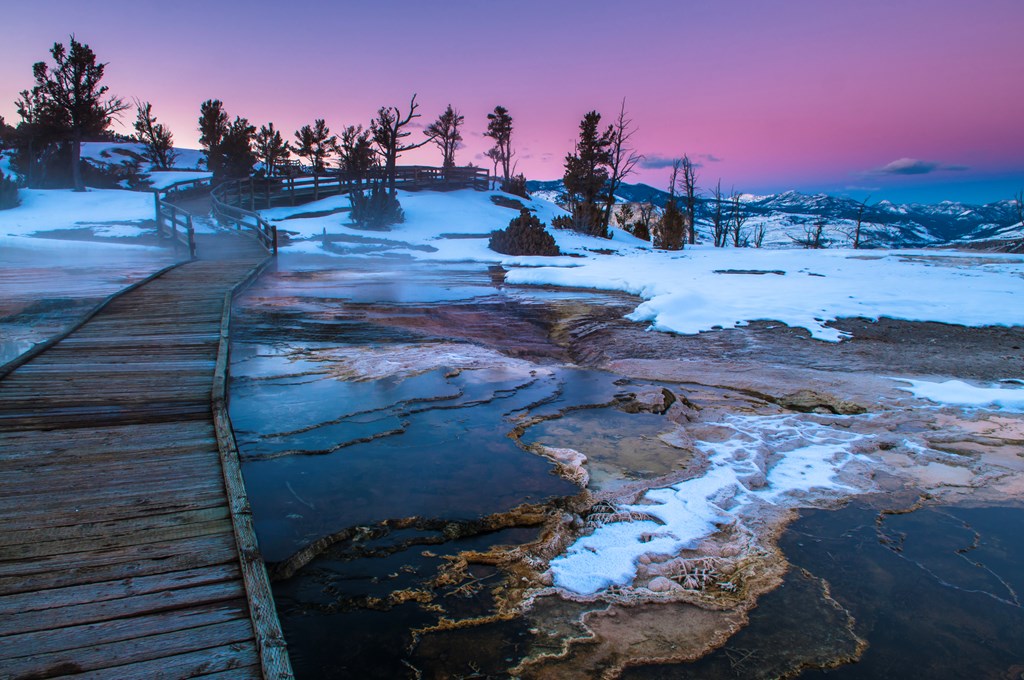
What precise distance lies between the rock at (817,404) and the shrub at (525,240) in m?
16.7

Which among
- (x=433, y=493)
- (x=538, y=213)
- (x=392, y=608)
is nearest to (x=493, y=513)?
(x=433, y=493)

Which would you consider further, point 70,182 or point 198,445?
point 70,182

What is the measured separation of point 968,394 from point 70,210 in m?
33.6

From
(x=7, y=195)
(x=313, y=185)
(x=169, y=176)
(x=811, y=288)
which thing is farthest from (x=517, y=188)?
(x=811, y=288)

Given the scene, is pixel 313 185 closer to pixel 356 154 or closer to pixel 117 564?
pixel 356 154

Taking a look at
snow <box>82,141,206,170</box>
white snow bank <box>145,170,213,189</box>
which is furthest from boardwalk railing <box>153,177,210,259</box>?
snow <box>82,141,206,170</box>

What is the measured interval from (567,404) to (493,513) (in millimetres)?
2236

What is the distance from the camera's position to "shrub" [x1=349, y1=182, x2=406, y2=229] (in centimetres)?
2728

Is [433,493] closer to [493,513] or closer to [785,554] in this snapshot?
[493,513]

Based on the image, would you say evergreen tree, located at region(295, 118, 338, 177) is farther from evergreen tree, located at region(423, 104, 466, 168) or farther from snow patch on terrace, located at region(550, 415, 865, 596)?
snow patch on terrace, located at region(550, 415, 865, 596)

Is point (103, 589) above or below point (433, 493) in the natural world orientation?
above

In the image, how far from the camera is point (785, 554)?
321 centimetres

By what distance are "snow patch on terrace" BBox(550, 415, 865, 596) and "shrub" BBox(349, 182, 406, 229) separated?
79.7 ft

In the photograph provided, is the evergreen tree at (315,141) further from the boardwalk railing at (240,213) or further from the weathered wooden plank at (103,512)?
the weathered wooden plank at (103,512)
